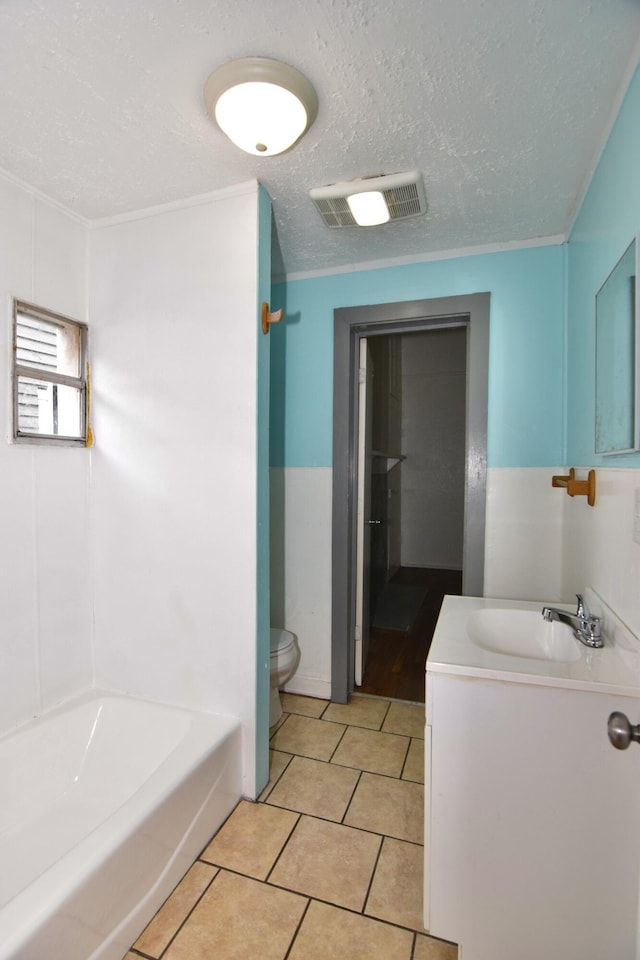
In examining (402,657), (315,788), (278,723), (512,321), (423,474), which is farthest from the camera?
(423,474)

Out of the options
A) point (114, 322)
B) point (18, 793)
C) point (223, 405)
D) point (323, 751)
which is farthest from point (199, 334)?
point (323, 751)

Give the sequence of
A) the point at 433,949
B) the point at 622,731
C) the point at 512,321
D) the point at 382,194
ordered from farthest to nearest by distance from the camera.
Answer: the point at 512,321, the point at 382,194, the point at 433,949, the point at 622,731

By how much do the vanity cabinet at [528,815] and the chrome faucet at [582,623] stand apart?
0.16 m

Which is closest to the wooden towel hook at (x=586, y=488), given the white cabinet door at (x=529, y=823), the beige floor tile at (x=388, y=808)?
the white cabinet door at (x=529, y=823)

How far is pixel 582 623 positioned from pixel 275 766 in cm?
134

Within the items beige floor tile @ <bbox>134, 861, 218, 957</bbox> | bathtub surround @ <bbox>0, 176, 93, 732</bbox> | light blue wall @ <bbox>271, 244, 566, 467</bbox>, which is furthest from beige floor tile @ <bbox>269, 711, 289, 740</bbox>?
light blue wall @ <bbox>271, 244, 566, 467</bbox>

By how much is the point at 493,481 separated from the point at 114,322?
69.0 inches

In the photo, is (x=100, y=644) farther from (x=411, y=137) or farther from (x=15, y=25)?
(x=411, y=137)

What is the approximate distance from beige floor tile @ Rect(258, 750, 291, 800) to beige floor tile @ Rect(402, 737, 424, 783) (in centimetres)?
49

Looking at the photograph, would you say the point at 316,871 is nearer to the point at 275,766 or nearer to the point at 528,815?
the point at 275,766

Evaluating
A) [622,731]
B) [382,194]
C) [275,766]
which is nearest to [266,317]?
[382,194]

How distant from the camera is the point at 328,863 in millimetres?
1442

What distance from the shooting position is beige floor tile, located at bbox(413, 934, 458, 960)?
1.18 m

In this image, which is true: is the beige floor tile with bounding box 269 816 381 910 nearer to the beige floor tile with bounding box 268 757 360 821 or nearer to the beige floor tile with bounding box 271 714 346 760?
the beige floor tile with bounding box 268 757 360 821
